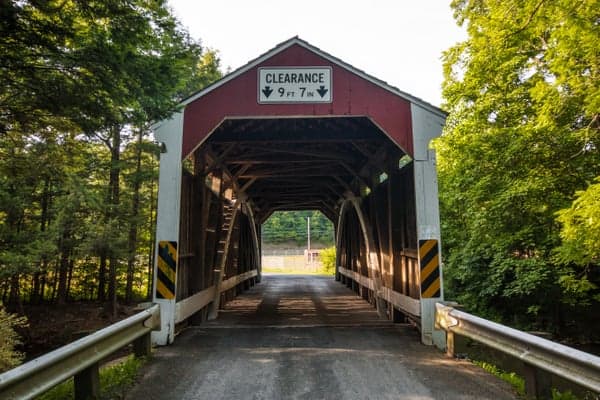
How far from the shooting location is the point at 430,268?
15.9ft

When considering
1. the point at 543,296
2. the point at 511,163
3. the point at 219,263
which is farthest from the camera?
the point at 543,296

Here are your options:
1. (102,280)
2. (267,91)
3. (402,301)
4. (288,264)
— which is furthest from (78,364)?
(288,264)

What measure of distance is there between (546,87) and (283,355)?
5.34m

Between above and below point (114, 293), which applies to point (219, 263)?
above

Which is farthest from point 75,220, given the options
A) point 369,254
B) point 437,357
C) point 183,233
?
point 437,357

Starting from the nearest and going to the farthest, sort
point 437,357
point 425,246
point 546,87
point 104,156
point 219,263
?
point 437,357 < point 425,246 < point 546,87 < point 219,263 < point 104,156

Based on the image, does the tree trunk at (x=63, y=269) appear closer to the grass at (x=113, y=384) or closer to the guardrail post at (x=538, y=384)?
the grass at (x=113, y=384)

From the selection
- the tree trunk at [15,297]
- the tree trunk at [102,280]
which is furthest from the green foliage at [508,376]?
the tree trunk at [15,297]

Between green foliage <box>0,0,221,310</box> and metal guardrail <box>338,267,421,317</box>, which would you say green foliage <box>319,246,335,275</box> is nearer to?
green foliage <box>0,0,221,310</box>

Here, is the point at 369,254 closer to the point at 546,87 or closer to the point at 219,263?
the point at 219,263

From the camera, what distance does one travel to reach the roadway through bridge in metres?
3.08

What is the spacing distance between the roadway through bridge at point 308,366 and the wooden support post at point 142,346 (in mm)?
121

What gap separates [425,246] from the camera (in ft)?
16.1

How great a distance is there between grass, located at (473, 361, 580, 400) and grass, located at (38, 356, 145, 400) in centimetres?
290
